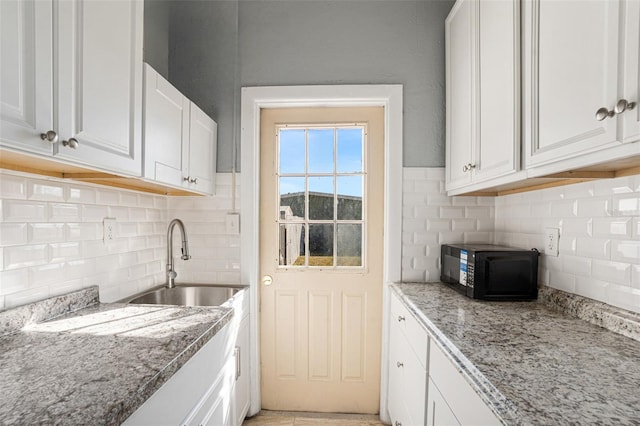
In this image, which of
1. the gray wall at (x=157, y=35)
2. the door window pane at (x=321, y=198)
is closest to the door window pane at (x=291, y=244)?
the door window pane at (x=321, y=198)

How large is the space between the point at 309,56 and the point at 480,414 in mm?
1978

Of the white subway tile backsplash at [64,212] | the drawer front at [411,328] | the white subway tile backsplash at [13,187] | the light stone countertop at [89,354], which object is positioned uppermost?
the white subway tile backsplash at [13,187]

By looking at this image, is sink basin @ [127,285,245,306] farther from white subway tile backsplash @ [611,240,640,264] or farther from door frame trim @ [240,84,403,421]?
white subway tile backsplash @ [611,240,640,264]

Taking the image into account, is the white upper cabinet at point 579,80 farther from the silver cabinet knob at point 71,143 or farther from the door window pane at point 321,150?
the silver cabinet knob at point 71,143

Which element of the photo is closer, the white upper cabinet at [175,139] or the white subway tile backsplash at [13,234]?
the white subway tile backsplash at [13,234]

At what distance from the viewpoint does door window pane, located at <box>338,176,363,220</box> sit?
2.09 metres

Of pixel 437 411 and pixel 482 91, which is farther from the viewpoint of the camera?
pixel 482 91

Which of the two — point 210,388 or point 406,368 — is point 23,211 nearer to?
point 210,388

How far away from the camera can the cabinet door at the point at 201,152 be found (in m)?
1.66

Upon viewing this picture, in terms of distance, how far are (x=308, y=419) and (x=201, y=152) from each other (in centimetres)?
178

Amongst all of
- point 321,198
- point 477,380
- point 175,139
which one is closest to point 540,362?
point 477,380

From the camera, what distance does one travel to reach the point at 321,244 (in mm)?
2111

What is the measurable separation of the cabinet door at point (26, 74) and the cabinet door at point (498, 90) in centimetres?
151

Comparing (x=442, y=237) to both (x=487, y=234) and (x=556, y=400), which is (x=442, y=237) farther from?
(x=556, y=400)
